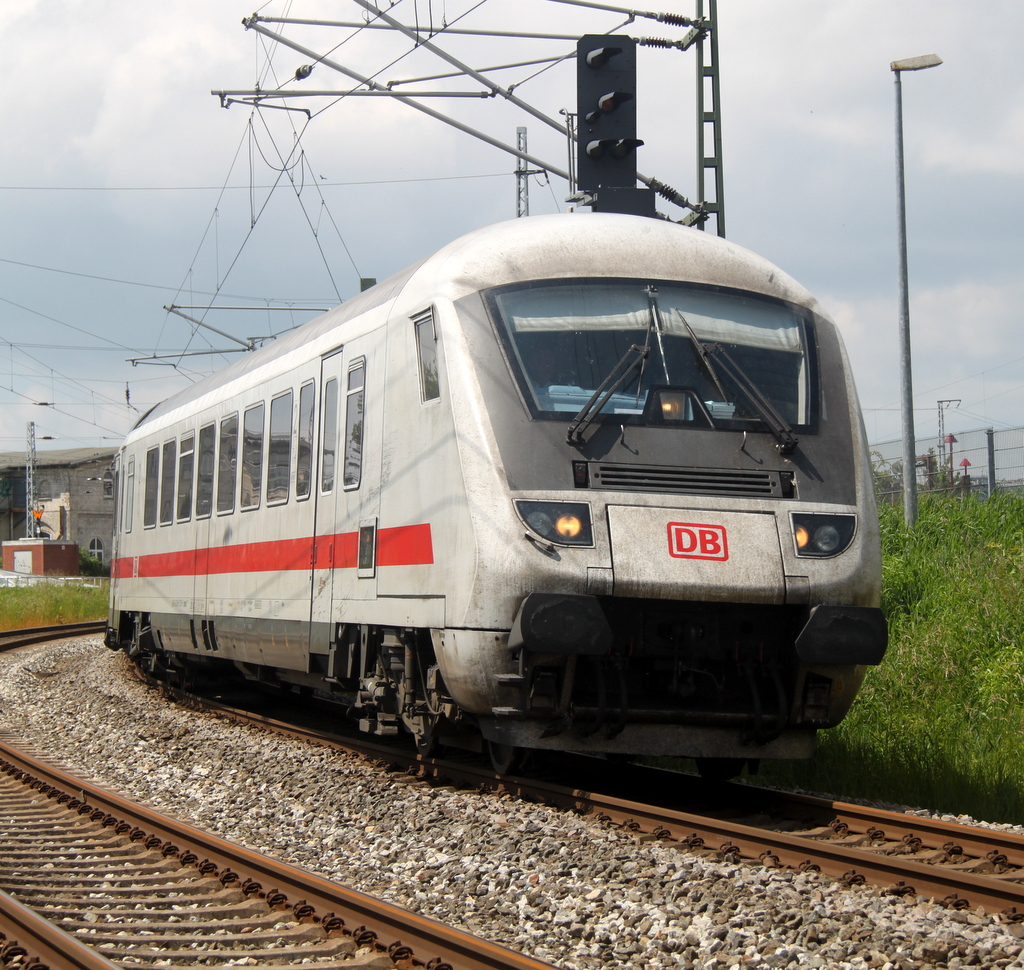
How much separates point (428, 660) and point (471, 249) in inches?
103

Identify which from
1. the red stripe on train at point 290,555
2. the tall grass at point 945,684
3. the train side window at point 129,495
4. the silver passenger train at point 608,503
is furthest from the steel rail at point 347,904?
the train side window at point 129,495

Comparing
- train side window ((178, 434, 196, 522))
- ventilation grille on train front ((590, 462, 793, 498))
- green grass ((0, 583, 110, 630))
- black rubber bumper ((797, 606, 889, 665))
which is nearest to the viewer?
black rubber bumper ((797, 606, 889, 665))

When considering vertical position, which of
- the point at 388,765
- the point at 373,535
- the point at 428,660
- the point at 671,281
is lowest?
the point at 388,765

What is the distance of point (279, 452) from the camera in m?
10.7

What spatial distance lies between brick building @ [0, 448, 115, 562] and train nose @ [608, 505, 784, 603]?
71871mm

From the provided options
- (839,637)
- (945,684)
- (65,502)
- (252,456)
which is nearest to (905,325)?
(945,684)

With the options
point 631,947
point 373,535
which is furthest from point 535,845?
point 373,535

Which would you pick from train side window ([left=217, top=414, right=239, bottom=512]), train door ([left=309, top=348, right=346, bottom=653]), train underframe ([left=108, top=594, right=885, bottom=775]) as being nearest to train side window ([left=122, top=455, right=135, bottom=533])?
train side window ([left=217, top=414, right=239, bottom=512])

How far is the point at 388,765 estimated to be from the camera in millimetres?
8992

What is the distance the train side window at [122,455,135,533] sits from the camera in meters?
16.7

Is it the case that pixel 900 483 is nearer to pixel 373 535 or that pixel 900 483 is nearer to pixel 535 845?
pixel 373 535

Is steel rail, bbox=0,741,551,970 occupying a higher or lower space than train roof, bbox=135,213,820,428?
lower

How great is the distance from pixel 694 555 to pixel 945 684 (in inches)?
195

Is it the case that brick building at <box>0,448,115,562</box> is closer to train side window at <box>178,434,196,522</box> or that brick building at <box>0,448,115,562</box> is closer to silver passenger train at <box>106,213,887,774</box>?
train side window at <box>178,434,196,522</box>
